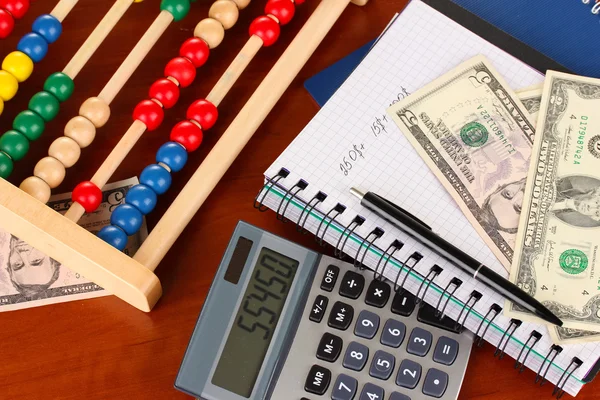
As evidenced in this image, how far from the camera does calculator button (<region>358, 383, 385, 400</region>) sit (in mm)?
617

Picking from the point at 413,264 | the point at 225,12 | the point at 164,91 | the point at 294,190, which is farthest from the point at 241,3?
the point at 413,264

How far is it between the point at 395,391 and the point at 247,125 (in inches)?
11.5

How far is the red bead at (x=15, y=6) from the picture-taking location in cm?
71

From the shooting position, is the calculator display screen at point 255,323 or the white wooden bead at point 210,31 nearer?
the calculator display screen at point 255,323

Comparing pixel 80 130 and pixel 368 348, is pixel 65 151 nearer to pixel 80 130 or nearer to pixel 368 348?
pixel 80 130

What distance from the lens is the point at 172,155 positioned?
0.70 meters

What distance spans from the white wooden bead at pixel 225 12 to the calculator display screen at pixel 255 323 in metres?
0.26

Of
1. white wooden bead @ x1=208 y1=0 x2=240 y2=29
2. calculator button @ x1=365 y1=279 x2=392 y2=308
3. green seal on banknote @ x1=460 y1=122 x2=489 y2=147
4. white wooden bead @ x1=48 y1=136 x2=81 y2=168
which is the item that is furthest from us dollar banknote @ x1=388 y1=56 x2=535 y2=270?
white wooden bead @ x1=48 y1=136 x2=81 y2=168

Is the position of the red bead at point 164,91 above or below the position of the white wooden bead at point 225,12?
below

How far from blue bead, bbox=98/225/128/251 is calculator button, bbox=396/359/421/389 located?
0.93 feet

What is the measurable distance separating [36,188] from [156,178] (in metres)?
0.11

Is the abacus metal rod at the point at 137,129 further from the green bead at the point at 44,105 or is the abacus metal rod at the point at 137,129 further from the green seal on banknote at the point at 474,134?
the green seal on banknote at the point at 474,134

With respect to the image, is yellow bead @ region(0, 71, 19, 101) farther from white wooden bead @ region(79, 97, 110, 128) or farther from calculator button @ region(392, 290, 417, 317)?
calculator button @ region(392, 290, 417, 317)

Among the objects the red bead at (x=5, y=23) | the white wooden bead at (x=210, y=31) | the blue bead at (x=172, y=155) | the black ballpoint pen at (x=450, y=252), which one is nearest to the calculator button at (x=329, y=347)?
the black ballpoint pen at (x=450, y=252)
